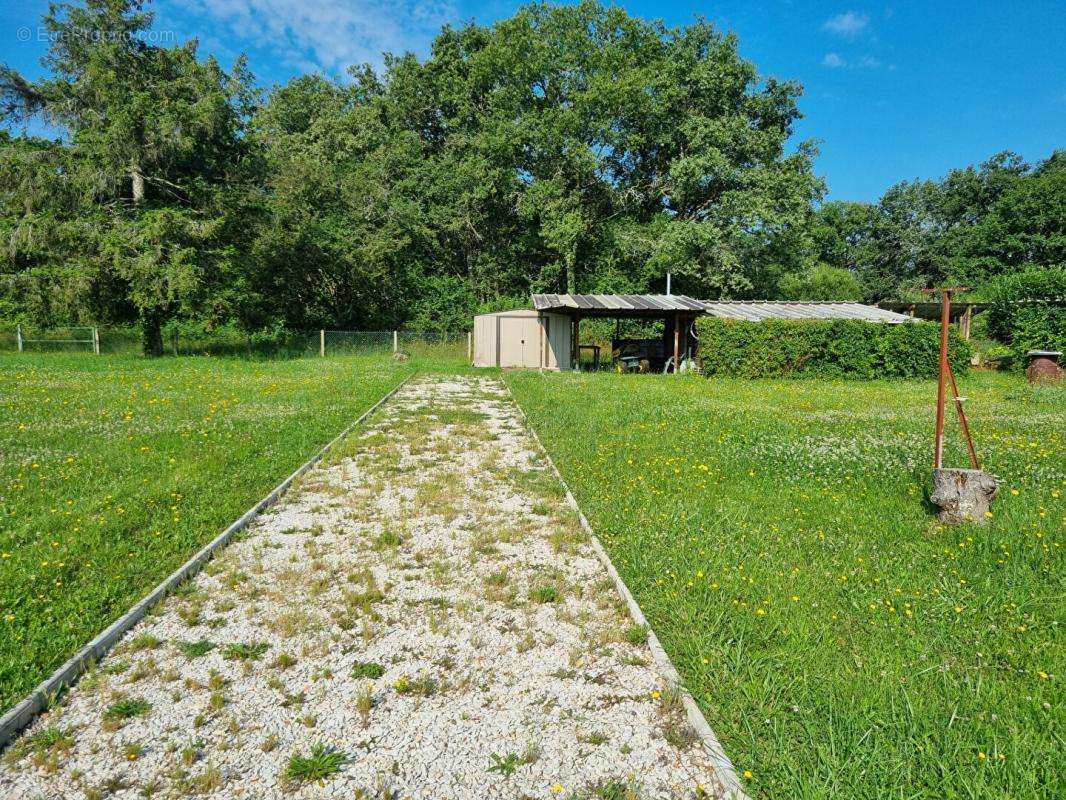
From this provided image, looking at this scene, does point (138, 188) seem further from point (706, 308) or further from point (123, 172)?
point (706, 308)

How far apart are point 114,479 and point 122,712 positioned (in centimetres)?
418

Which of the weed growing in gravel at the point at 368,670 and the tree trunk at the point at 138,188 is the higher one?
the tree trunk at the point at 138,188

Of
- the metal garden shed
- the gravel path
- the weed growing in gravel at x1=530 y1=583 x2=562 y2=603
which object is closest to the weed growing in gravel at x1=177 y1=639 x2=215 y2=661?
the gravel path

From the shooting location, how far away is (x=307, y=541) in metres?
4.77

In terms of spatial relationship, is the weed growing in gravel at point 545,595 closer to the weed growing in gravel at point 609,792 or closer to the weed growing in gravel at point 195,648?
the weed growing in gravel at point 609,792

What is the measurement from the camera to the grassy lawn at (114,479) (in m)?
3.43

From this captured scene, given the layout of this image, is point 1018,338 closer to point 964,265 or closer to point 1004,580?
point 1004,580

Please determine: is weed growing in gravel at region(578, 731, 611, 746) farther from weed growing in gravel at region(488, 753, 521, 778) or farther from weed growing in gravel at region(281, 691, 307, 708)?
weed growing in gravel at region(281, 691, 307, 708)

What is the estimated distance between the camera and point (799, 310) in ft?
75.9

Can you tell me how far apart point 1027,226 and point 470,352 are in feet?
149

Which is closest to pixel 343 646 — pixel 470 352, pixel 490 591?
pixel 490 591

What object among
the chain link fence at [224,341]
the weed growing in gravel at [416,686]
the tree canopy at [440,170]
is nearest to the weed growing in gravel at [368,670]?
the weed growing in gravel at [416,686]

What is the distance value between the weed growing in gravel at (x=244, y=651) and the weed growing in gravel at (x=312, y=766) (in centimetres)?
93

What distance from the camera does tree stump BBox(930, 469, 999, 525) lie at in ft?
15.6
